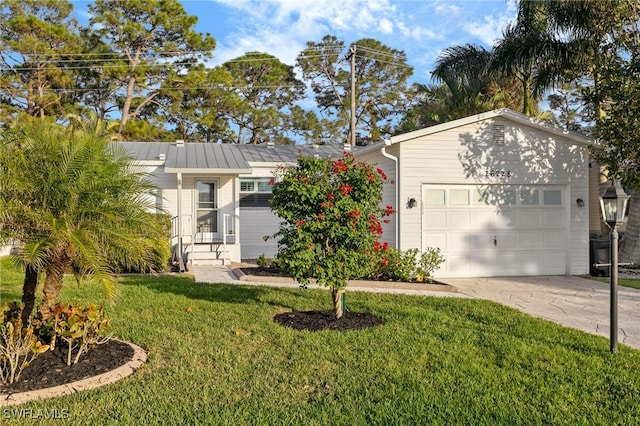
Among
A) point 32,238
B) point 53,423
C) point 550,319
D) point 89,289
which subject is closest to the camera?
point 53,423

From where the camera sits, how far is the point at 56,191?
443 centimetres

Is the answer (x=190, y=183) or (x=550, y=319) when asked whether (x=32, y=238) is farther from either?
(x=190, y=183)

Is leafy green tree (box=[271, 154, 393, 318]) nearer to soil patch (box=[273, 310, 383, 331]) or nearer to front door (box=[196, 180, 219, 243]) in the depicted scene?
soil patch (box=[273, 310, 383, 331])

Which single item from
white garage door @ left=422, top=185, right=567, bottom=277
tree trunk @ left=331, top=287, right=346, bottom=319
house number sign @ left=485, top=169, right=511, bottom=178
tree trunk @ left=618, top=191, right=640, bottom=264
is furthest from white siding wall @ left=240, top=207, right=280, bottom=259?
tree trunk @ left=618, top=191, right=640, bottom=264

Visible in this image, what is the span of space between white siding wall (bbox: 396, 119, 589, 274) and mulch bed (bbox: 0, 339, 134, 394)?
22.7ft

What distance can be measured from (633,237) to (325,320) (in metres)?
9.71

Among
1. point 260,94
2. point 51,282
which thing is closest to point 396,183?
point 51,282

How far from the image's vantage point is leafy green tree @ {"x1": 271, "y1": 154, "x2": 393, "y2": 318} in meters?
6.18

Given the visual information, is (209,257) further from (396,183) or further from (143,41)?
(143,41)

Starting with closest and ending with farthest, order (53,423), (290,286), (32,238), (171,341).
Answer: (53,423), (32,238), (171,341), (290,286)

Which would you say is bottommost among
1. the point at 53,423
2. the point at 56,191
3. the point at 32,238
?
the point at 53,423

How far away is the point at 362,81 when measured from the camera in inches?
1168

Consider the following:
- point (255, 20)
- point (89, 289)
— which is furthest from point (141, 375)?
point (255, 20)

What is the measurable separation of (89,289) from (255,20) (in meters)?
6.45
